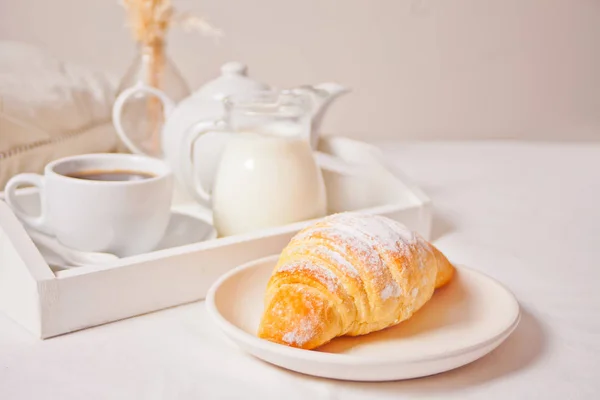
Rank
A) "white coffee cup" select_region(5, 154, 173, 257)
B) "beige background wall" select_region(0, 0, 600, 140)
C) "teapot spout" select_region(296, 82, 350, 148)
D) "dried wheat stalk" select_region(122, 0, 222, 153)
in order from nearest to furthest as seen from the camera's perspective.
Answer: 1. "white coffee cup" select_region(5, 154, 173, 257)
2. "teapot spout" select_region(296, 82, 350, 148)
3. "dried wheat stalk" select_region(122, 0, 222, 153)
4. "beige background wall" select_region(0, 0, 600, 140)

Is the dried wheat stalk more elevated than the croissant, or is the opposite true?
the dried wheat stalk

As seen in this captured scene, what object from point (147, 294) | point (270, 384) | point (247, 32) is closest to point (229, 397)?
point (270, 384)

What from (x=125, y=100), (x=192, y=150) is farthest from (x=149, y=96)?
(x=192, y=150)

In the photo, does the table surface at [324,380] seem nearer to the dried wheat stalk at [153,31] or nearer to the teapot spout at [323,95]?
the teapot spout at [323,95]

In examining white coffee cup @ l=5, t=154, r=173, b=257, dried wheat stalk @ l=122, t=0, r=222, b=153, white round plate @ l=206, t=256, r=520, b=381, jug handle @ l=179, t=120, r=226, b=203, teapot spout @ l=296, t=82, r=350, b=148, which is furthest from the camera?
dried wheat stalk @ l=122, t=0, r=222, b=153

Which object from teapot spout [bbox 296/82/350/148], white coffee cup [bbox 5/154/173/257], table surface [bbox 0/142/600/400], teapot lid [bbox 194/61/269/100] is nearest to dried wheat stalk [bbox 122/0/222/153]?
teapot lid [bbox 194/61/269/100]

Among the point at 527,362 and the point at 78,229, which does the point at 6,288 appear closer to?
the point at 78,229

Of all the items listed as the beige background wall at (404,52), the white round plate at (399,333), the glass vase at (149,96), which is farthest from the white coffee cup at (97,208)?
the beige background wall at (404,52)

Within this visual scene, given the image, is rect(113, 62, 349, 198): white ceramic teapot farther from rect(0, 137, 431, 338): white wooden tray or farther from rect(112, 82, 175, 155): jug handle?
rect(0, 137, 431, 338): white wooden tray
